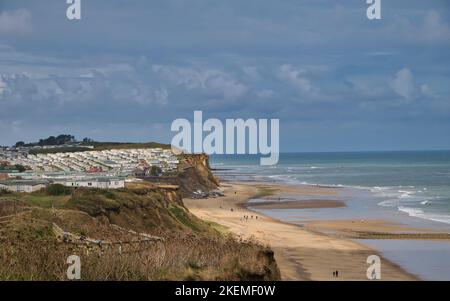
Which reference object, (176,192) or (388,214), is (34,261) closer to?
(176,192)

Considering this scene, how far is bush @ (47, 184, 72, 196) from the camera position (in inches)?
1649

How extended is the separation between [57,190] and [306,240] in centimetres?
1487

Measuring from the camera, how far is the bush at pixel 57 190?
137ft

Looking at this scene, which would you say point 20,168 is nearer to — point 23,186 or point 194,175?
point 194,175

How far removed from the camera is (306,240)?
45.0m

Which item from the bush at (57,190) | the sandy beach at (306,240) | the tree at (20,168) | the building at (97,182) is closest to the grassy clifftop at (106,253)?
the sandy beach at (306,240)

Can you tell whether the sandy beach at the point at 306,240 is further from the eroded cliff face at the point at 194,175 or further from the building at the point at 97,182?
the eroded cliff face at the point at 194,175

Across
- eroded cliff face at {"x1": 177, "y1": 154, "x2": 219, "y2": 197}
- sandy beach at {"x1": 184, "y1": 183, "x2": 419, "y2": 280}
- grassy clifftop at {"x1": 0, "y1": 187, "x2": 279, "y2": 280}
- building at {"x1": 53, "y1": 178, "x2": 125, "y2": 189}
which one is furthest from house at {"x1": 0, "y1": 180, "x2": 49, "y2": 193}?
eroded cliff face at {"x1": 177, "y1": 154, "x2": 219, "y2": 197}

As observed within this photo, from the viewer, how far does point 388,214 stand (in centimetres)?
6028

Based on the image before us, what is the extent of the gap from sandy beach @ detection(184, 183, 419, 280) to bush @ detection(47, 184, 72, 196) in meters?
10.7

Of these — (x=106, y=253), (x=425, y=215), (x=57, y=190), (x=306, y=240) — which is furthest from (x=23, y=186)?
(x=425, y=215)
